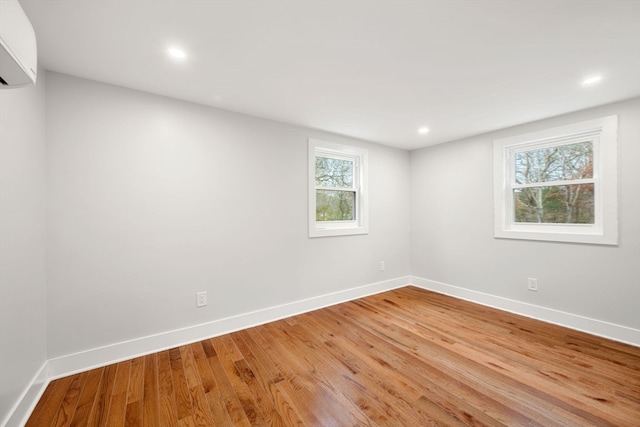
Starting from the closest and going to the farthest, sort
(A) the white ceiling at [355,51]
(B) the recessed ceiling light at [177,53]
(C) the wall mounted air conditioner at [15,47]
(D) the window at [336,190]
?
(C) the wall mounted air conditioner at [15,47], (A) the white ceiling at [355,51], (B) the recessed ceiling light at [177,53], (D) the window at [336,190]

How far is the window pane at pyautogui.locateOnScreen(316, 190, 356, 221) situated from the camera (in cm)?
341

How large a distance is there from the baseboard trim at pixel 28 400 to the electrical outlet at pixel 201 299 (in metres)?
1.05

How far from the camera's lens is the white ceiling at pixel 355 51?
1344mm

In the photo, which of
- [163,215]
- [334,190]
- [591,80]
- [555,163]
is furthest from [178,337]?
[555,163]

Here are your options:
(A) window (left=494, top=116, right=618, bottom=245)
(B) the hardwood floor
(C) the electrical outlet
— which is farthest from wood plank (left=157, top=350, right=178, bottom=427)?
(A) window (left=494, top=116, right=618, bottom=245)

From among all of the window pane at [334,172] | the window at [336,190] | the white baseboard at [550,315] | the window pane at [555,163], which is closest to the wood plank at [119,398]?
the window at [336,190]

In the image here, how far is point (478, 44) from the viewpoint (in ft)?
5.27

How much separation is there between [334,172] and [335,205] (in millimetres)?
471

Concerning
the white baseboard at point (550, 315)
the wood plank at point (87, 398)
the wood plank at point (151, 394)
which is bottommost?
the wood plank at point (151, 394)

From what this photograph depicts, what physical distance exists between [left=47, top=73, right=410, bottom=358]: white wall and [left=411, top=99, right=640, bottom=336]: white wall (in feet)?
6.09

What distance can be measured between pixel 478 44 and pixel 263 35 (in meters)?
1.37

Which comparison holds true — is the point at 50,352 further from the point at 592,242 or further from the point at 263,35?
the point at 592,242

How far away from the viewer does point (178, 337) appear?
233 centimetres

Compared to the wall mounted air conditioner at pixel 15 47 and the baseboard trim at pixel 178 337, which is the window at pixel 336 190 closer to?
the baseboard trim at pixel 178 337
